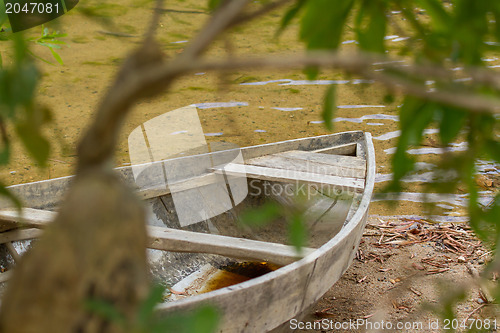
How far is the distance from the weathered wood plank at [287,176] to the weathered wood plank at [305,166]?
0.10 m

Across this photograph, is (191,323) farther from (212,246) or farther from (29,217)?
(29,217)

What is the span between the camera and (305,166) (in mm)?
3902

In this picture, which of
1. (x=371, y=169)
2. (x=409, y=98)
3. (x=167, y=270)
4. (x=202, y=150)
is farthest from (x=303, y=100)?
(x=409, y=98)

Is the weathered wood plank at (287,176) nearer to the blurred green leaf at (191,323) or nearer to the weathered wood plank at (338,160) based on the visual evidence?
the weathered wood plank at (338,160)

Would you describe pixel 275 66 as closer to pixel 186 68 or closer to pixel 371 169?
pixel 186 68

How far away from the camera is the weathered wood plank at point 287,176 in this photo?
3.59m

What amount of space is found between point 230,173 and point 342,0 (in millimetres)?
3077

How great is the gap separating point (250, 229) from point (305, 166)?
0.64 meters

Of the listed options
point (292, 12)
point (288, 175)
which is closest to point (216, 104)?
point (288, 175)

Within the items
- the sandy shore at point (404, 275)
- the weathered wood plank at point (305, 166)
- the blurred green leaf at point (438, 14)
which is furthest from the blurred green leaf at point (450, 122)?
the weathered wood plank at point (305, 166)

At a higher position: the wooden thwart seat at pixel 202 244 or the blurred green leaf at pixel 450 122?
the blurred green leaf at pixel 450 122

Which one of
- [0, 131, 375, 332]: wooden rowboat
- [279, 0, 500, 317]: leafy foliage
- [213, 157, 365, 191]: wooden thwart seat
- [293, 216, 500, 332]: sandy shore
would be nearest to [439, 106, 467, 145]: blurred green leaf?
[279, 0, 500, 317]: leafy foliage

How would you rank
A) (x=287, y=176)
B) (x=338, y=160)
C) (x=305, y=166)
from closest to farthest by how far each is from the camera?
(x=287, y=176)
(x=305, y=166)
(x=338, y=160)

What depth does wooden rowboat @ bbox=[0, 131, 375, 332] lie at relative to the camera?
244cm
